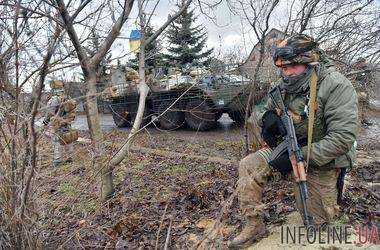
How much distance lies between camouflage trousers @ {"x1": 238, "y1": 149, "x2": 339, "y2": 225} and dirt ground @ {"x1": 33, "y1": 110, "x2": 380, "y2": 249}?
213 millimetres

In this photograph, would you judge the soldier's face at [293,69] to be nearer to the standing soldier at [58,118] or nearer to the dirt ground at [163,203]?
the dirt ground at [163,203]

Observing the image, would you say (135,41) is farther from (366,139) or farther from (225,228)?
(366,139)

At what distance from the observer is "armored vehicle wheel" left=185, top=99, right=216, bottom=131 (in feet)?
37.4

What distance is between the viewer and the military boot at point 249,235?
3.30 m

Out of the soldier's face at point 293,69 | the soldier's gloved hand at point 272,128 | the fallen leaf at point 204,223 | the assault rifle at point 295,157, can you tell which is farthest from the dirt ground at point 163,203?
the soldier's face at point 293,69

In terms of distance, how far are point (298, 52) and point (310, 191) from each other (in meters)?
1.09

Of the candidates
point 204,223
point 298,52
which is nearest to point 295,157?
point 298,52

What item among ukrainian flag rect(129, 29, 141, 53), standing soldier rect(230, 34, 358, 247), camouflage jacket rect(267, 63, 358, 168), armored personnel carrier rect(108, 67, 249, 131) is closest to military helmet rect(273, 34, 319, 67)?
standing soldier rect(230, 34, 358, 247)

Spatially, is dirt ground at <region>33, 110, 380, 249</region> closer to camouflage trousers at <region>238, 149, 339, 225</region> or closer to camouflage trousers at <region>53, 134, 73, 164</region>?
camouflage trousers at <region>53, 134, 73, 164</region>

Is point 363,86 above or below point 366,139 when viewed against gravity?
above

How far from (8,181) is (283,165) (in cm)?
199

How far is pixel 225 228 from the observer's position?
3.90m

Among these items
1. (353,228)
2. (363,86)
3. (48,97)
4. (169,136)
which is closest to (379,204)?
(353,228)

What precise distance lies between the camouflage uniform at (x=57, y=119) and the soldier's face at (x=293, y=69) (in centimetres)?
167
